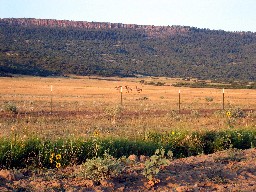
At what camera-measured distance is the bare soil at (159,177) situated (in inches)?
299

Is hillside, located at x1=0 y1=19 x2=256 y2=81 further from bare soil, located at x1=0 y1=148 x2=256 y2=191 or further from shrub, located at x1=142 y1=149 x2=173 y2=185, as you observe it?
shrub, located at x1=142 y1=149 x2=173 y2=185

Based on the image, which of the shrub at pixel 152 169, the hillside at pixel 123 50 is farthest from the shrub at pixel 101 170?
the hillside at pixel 123 50

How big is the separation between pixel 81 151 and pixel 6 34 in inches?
4429

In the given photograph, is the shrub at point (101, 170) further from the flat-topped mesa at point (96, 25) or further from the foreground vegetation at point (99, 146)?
the flat-topped mesa at point (96, 25)

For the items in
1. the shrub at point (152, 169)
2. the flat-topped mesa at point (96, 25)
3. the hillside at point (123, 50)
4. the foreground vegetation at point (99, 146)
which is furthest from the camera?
the flat-topped mesa at point (96, 25)

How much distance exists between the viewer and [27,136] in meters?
10.4

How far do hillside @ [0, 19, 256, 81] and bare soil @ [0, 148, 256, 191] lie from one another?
73.4 m

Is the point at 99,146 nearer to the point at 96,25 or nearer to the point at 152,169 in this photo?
the point at 152,169

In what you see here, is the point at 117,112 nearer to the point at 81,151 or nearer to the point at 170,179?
the point at 81,151

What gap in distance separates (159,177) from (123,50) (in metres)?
118

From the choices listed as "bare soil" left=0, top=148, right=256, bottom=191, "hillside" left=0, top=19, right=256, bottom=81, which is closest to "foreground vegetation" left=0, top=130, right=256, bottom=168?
"bare soil" left=0, top=148, right=256, bottom=191

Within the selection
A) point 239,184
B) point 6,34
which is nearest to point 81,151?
point 239,184

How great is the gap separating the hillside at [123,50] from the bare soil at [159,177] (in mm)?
73420

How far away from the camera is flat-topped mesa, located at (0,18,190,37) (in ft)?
441
